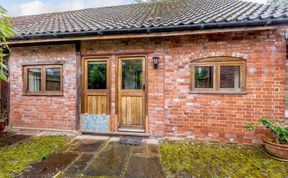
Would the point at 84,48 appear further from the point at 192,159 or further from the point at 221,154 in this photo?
the point at 221,154

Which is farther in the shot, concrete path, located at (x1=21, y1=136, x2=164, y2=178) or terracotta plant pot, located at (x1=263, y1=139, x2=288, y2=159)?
terracotta plant pot, located at (x1=263, y1=139, x2=288, y2=159)

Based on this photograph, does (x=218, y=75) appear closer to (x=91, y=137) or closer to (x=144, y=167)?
(x=144, y=167)

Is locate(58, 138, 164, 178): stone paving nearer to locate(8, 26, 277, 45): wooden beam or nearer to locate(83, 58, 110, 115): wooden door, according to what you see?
locate(83, 58, 110, 115): wooden door

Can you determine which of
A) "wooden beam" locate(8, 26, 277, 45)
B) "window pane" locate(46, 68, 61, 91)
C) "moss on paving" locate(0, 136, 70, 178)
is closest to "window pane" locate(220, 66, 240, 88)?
"wooden beam" locate(8, 26, 277, 45)

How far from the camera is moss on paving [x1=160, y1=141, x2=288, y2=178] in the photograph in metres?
2.44

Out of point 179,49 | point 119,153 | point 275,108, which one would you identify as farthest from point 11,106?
point 275,108

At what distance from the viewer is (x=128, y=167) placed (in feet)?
8.64

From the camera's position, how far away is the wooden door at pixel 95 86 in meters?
4.35

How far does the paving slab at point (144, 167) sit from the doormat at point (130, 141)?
67cm

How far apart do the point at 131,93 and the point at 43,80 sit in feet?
10.1

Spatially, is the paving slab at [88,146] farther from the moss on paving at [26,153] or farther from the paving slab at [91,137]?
the moss on paving at [26,153]

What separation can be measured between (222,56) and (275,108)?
6.19 ft

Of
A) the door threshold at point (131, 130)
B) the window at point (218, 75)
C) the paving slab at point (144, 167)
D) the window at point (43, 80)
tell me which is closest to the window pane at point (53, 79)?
the window at point (43, 80)

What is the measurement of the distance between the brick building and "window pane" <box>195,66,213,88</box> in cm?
3
